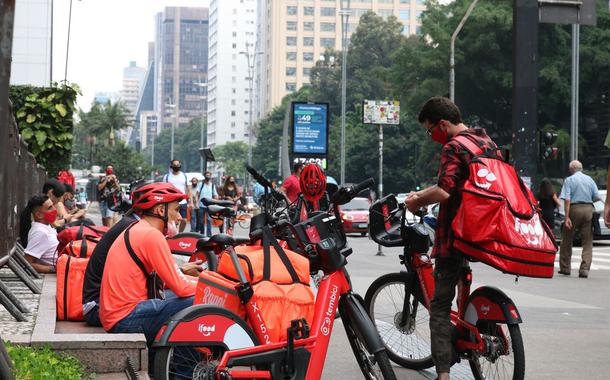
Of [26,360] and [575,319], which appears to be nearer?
[26,360]

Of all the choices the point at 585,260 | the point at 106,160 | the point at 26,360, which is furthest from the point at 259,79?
the point at 26,360

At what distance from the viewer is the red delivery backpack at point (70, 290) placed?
7.77 metres

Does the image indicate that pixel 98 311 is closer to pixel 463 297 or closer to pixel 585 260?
pixel 463 297

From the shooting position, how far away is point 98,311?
7.23 metres

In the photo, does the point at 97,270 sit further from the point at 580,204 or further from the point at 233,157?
the point at 233,157

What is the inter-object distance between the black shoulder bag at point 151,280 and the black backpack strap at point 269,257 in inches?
45.0

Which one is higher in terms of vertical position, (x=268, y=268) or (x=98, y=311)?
(x=268, y=268)

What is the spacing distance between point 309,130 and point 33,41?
455 inches

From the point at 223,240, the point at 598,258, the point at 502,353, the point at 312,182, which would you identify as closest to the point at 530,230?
the point at 502,353

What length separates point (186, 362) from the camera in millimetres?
5238

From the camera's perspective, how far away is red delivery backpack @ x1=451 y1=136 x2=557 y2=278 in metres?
5.78

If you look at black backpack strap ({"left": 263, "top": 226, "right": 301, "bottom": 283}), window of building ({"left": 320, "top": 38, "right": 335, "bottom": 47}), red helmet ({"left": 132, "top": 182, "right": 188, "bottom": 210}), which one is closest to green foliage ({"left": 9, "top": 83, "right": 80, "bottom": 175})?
red helmet ({"left": 132, "top": 182, "right": 188, "bottom": 210})

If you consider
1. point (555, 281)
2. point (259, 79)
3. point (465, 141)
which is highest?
point (259, 79)

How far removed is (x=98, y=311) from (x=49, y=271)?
4743mm
